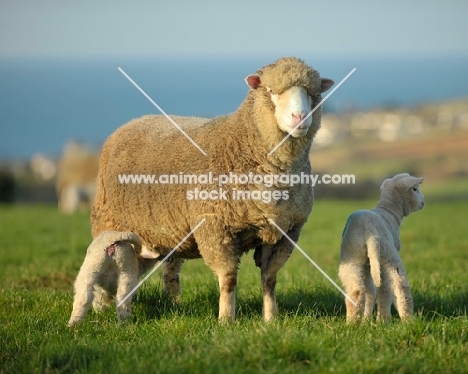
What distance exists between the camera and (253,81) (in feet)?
20.0

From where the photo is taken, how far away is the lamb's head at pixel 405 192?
→ 669 cm

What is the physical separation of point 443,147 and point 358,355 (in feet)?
144

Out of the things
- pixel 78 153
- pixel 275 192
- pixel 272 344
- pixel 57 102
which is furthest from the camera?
pixel 57 102

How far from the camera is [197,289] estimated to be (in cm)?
733

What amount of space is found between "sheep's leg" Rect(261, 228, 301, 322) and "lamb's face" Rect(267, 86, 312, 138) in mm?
962

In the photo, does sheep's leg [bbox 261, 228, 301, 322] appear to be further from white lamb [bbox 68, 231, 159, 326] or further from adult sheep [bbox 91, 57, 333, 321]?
white lamb [bbox 68, 231, 159, 326]

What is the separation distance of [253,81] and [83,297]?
7.29 feet

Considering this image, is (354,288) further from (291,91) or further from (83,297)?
(83,297)

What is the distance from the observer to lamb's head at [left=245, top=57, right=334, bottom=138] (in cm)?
570

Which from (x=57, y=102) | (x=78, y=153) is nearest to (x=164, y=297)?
(x=78, y=153)

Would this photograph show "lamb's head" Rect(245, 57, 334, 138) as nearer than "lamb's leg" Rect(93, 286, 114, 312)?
Yes

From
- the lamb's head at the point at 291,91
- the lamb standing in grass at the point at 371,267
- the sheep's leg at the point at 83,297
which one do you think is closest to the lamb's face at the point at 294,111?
the lamb's head at the point at 291,91

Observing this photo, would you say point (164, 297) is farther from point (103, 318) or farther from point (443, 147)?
point (443, 147)

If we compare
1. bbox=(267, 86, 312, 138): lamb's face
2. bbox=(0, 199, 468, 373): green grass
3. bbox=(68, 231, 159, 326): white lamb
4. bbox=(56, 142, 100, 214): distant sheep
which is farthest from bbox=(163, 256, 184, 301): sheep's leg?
bbox=(56, 142, 100, 214): distant sheep
